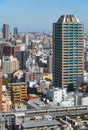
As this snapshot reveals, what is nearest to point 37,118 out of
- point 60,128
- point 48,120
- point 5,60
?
point 48,120

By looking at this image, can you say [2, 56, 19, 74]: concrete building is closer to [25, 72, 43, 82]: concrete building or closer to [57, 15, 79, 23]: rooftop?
[25, 72, 43, 82]: concrete building

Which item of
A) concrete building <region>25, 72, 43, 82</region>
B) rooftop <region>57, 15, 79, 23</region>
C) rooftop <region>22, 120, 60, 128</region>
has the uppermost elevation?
rooftop <region>57, 15, 79, 23</region>

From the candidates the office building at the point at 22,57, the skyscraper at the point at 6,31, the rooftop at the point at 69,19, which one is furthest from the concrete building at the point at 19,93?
the skyscraper at the point at 6,31

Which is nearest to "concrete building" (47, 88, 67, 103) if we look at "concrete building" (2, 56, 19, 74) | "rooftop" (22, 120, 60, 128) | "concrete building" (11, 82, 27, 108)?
"concrete building" (11, 82, 27, 108)

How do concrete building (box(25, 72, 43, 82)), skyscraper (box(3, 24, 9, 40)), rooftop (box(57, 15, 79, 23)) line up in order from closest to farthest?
rooftop (box(57, 15, 79, 23)), concrete building (box(25, 72, 43, 82)), skyscraper (box(3, 24, 9, 40))

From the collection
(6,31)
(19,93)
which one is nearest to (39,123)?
(19,93)

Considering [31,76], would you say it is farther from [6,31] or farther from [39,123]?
[6,31]

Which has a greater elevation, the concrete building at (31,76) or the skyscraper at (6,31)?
the skyscraper at (6,31)

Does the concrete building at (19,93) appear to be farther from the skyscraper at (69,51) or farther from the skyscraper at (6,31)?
the skyscraper at (6,31)

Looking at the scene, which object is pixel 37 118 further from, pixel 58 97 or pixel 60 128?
pixel 58 97
